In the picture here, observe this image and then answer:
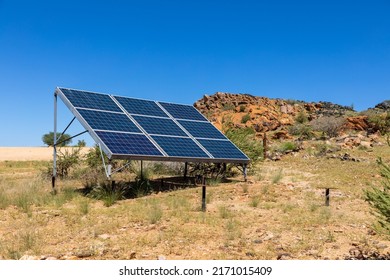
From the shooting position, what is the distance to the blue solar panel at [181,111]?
20.9 meters

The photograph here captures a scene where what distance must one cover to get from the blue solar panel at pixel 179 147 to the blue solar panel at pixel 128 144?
1.81 feet

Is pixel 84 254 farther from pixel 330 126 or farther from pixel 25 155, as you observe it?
pixel 25 155

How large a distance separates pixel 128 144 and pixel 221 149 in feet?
16.3

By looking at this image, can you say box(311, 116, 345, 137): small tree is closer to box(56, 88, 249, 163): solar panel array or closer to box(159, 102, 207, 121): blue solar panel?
box(159, 102, 207, 121): blue solar panel

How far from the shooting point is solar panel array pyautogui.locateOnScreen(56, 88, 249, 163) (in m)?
15.5

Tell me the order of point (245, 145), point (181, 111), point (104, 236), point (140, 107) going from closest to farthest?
point (104, 236)
point (140, 107)
point (181, 111)
point (245, 145)

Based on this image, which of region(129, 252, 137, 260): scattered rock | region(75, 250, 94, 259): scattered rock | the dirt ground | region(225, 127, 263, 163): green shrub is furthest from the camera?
region(225, 127, 263, 163): green shrub

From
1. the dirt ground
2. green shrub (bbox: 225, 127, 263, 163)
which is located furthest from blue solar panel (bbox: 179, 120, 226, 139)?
green shrub (bbox: 225, 127, 263, 163)

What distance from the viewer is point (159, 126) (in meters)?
18.4

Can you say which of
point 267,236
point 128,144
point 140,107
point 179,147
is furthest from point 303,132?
point 267,236

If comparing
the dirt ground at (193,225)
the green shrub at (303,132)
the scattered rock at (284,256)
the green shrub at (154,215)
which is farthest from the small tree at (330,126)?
the scattered rock at (284,256)

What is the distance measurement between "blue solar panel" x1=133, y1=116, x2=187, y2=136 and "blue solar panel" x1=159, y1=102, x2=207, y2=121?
1.40 m

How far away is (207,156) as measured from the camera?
689 inches
